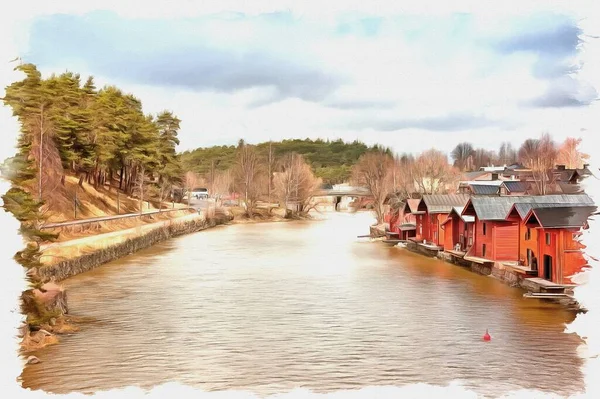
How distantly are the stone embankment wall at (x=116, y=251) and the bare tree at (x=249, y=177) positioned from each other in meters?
23.5

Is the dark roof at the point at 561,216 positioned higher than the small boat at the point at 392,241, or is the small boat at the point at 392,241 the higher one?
the dark roof at the point at 561,216

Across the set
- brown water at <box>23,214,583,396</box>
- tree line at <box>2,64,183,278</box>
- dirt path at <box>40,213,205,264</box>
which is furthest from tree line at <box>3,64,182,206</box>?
brown water at <box>23,214,583,396</box>

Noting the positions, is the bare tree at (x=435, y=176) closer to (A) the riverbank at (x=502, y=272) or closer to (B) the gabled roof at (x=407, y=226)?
(B) the gabled roof at (x=407, y=226)

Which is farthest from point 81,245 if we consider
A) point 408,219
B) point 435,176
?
point 435,176

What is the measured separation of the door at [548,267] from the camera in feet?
113

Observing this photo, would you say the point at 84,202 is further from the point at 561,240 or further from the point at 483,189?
the point at 561,240

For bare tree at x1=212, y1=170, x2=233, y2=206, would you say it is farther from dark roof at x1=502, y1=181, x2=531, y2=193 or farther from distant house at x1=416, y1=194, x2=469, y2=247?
distant house at x1=416, y1=194, x2=469, y2=247

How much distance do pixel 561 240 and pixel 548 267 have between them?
2.36 meters

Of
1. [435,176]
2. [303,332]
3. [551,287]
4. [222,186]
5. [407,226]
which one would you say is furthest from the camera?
[222,186]

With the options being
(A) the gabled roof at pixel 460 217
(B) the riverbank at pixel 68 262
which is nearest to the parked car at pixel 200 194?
(B) the riverbank at pixel 68 262

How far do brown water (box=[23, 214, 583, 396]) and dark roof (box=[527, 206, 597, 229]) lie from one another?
13.5 ft

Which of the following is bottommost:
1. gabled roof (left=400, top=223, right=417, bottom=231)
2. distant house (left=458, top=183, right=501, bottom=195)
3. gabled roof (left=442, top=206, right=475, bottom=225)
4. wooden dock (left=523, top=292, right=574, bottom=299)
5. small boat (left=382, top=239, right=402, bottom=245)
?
wooden dock (left=523, top=292, right=574, bottom=299)

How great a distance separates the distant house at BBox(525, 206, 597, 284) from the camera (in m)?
32.5

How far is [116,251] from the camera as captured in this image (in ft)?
160
